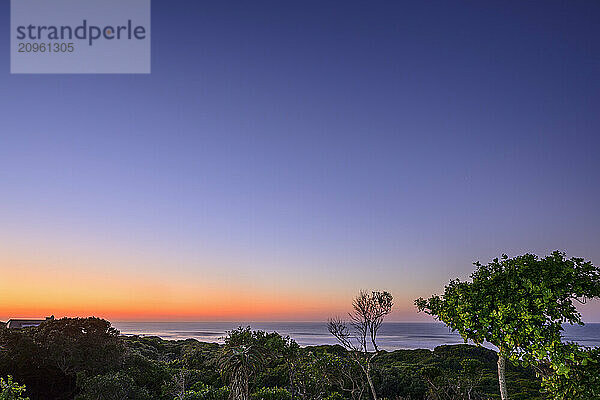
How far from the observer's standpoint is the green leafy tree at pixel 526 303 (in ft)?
34.1

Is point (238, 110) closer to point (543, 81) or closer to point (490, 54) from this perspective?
point (490, 54)

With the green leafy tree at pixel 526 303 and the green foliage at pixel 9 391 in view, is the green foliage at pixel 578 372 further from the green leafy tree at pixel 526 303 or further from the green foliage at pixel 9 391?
the green foliage at pixel 9 391

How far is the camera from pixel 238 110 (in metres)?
20.0

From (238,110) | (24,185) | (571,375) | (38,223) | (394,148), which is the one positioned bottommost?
(571,375)

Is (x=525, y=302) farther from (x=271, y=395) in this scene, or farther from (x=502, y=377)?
(x=271, y=395)

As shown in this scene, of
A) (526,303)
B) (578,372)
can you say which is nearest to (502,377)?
(578,372)

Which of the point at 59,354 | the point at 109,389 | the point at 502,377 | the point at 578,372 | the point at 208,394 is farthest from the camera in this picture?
the point at 59,354

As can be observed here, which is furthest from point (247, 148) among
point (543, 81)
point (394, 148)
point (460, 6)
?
point (543, 81)

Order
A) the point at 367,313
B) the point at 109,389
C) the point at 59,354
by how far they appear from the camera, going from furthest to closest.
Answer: the point at 59,354 → the point at 109,389 → the point at 367,313

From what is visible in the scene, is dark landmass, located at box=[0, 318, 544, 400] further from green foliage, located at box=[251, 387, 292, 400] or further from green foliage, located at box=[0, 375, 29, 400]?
green foliage, located at box=[0, 375, 29, 400]

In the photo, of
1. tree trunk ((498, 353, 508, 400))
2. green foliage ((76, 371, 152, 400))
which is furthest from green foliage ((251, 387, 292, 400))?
tree trunk ((498, 353, 508, 400))

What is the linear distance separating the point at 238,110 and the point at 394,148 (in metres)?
7.99

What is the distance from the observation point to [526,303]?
10.6 meters

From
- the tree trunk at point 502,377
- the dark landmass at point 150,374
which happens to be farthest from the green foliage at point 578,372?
the dark landmass at point 150,374
